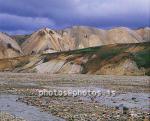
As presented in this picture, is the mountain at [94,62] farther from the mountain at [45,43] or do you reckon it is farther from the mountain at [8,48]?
the mountain at [45,43]

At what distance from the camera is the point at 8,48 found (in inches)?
6373

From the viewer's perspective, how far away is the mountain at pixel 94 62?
9999 centimetres

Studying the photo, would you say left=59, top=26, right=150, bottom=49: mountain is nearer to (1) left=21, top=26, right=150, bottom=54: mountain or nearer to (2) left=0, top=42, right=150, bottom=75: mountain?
(1) left=21, top=26, right=150, bottom=54: mountain

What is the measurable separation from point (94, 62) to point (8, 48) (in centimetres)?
6129

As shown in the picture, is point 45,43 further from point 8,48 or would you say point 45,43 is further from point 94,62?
point 94,62

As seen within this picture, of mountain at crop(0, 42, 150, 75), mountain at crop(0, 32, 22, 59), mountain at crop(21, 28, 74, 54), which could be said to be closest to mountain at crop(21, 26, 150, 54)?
mountain at crop(21, 28, 74, 54)

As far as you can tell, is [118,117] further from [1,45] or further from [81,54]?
[1,45]

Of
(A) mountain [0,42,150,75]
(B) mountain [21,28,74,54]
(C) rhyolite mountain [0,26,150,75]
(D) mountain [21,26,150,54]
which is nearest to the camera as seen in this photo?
(A) mountain [0,42,150,75]

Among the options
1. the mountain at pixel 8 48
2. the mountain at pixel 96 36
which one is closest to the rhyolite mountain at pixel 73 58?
the mountain at pixel 8 48

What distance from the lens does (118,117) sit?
22.4 m

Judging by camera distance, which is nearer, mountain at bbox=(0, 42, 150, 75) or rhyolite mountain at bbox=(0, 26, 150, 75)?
mountain at bbox=(0, 42, 150, 75)

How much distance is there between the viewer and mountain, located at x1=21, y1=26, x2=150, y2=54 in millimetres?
164875

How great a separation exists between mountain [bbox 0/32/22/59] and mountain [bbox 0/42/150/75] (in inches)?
1373

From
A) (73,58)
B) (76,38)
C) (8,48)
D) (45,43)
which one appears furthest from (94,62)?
(76,38)
